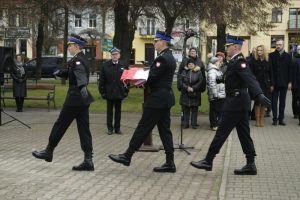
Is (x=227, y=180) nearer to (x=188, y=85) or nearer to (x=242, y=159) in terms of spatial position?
(x=242, y=159)

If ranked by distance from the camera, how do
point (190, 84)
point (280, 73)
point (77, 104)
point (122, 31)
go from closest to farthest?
point (77, 104)
point (190, 84)
point (280, 73)
point (122, 31)

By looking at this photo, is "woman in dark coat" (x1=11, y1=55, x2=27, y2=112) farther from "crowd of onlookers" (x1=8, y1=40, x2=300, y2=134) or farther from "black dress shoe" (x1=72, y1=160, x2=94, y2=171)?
"black dress shoe" (x1=72, y1=160, x2=94, y2=171)

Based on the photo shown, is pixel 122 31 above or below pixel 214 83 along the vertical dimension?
above

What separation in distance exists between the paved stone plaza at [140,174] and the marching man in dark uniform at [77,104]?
252mm

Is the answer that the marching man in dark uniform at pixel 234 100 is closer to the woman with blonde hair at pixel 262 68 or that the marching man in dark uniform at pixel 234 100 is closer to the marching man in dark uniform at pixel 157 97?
the marching man in dark uniform at pixel 157 97

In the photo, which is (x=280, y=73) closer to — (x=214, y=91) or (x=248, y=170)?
(x=214, y=91)

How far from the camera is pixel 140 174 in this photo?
8.19 m

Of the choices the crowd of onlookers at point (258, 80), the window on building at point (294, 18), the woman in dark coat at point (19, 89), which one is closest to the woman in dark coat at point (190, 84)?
the crowd of onlookers at point (258, 80)

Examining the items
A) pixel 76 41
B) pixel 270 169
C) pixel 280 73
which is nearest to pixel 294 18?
pixel 280 73

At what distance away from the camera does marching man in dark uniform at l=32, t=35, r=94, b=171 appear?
8.22m

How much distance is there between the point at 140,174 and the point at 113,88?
4.77 meters

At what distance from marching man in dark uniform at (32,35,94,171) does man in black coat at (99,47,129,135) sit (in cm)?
414

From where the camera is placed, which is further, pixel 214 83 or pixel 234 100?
pixel 214 83

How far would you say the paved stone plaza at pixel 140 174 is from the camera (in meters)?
7.01
